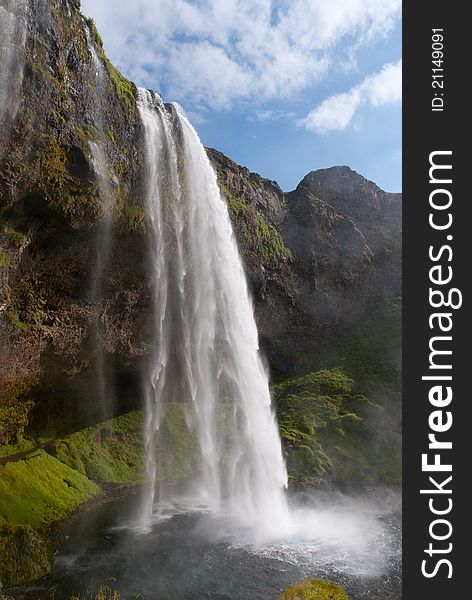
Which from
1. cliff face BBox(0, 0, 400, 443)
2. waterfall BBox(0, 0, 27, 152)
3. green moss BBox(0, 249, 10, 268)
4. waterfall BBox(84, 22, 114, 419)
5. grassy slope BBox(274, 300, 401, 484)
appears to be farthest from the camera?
grassy slope BBox(274, 300, 401, 484)

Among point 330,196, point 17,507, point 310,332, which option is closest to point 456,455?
point 17,507

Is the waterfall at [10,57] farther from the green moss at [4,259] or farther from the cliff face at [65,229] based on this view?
the green moss at [4,259]

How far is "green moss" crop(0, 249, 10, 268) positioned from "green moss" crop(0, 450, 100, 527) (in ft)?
41.7

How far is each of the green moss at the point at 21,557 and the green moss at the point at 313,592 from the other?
1085cm

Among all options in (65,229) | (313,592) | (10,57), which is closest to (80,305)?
(65,229)

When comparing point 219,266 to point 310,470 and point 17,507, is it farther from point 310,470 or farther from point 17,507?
point 17,507

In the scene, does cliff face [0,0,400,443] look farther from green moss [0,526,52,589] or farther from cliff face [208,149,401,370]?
cliff face [208,149,401,370]

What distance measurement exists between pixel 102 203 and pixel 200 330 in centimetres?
1390

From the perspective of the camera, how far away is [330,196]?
68.6 m

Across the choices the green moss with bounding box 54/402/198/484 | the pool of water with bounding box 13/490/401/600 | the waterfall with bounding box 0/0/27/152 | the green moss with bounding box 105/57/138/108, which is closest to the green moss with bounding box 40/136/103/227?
the waterfall with bounding box 0/0/27/152

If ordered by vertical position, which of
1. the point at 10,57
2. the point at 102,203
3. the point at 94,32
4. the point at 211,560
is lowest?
the point at 211,560

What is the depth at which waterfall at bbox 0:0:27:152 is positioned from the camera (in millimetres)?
21312

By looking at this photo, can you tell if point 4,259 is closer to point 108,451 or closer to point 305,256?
point 108,451

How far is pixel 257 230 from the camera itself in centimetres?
4825
